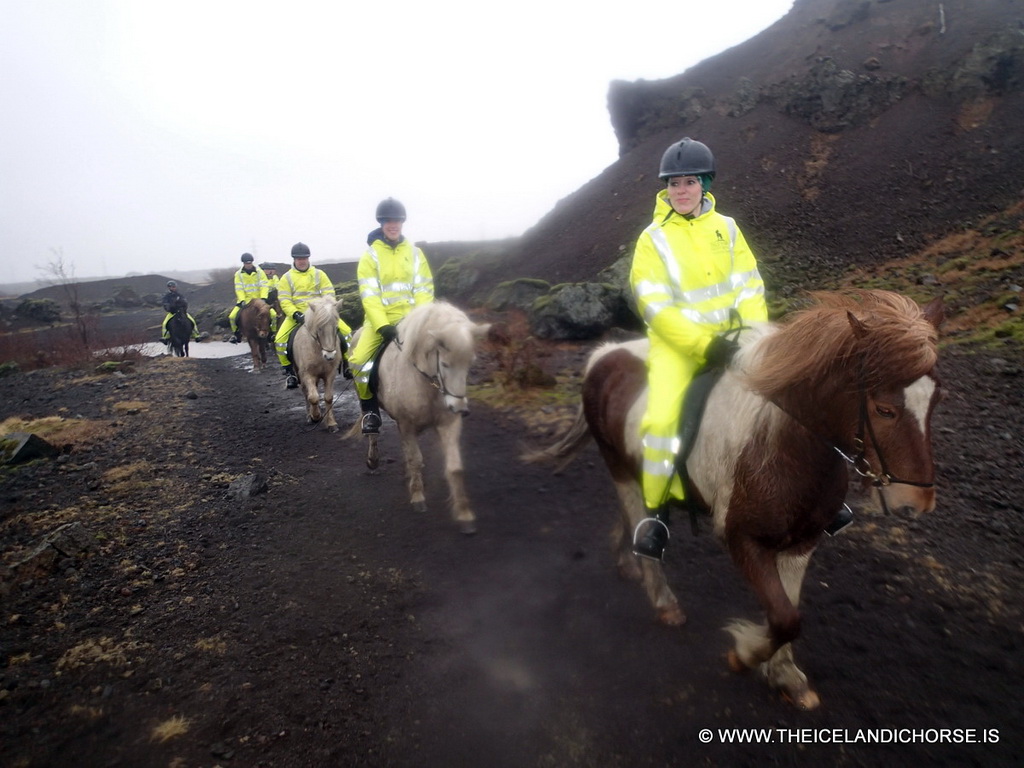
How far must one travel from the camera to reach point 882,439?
7.53 ft

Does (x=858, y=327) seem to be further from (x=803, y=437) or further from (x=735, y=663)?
(x=735, y=663)

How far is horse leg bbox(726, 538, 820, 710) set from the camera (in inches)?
106

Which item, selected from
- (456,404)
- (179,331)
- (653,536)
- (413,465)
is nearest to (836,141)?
(456,404)

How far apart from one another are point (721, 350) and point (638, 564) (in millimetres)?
2208

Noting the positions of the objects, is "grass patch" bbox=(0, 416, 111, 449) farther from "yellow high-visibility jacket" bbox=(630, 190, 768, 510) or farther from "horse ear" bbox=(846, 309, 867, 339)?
"horse ear" bbox=(846, 309, 867, 339)

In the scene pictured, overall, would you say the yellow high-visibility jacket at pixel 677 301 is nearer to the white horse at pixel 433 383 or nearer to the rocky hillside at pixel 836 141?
the white horse at pixel 433 383

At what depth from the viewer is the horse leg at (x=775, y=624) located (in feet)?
8.87

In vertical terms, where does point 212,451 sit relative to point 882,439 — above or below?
below

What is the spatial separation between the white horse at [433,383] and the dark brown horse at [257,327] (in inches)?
430

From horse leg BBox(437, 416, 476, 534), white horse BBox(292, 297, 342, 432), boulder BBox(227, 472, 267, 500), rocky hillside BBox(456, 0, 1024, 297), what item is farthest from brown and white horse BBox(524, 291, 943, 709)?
rocky hillside BBox(456, 0, 1024, 297)

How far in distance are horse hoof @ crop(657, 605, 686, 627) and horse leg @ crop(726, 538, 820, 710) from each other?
50cm

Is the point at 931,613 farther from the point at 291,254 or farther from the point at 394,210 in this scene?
the point at 291,254

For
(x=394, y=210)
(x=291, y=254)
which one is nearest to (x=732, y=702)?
(x=394, y=210)

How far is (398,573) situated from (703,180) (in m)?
3.95
